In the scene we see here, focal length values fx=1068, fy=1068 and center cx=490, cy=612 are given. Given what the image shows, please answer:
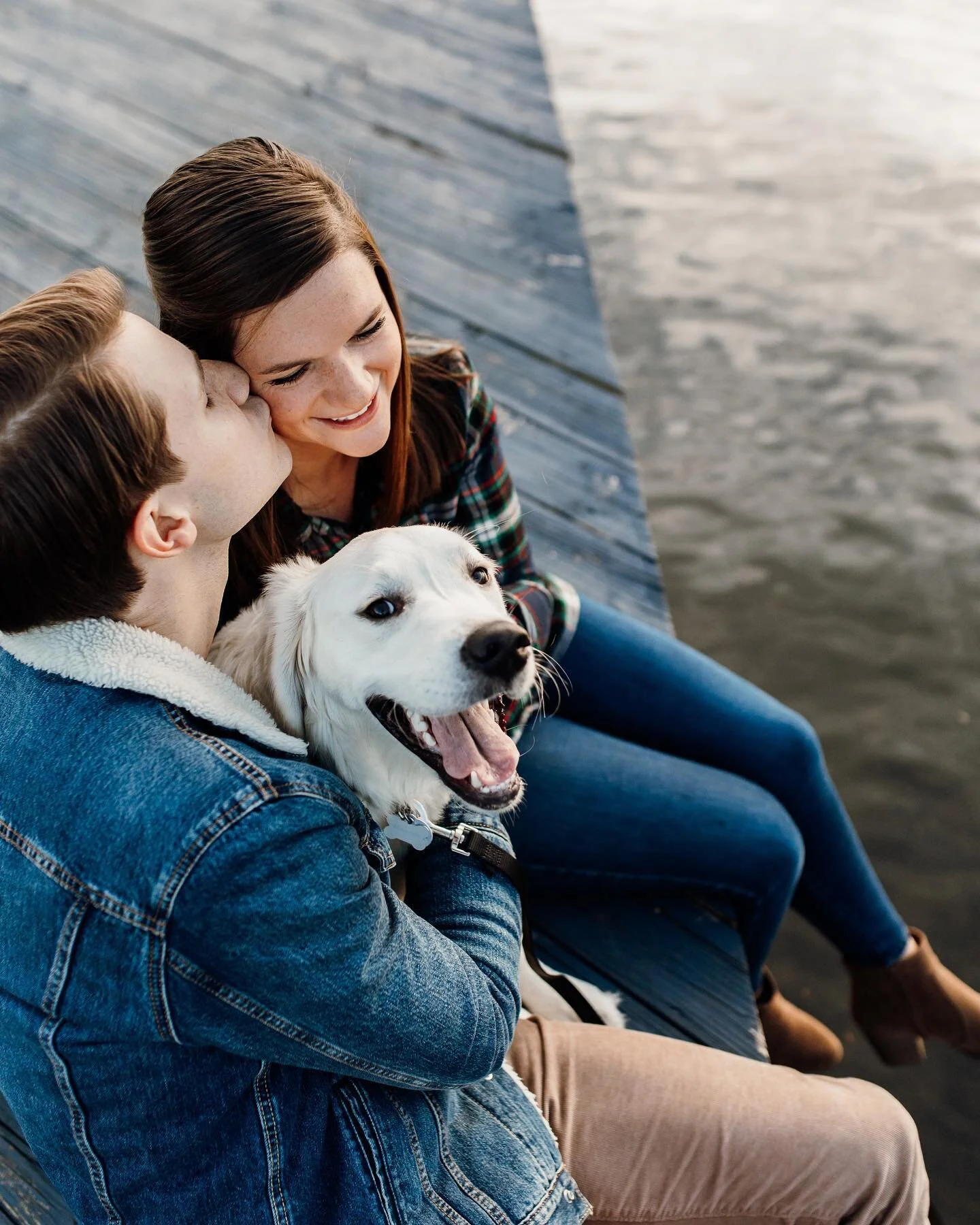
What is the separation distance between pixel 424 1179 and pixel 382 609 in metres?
0.73

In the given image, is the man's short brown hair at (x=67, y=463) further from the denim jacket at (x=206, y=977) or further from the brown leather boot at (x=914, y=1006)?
the brown leather boot at (x=914, y=1006)

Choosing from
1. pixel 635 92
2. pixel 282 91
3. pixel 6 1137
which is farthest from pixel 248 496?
pixel 635 92

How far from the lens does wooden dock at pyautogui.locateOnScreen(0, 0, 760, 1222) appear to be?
2.16 meters

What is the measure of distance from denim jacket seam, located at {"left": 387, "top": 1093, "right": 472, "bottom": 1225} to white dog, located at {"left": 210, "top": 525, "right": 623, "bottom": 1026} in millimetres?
422

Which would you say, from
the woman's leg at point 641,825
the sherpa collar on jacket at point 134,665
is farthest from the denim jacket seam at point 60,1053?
the woman's leg at point 641,825

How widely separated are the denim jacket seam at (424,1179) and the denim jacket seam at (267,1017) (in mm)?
86

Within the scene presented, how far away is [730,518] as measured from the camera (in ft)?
14.5

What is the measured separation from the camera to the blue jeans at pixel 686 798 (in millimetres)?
2057

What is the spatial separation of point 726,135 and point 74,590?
248 inches

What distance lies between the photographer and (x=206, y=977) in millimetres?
1075

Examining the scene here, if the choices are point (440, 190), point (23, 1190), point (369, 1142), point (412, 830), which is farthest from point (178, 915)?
point (440, 190)

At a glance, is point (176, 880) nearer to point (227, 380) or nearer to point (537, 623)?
point (227, 380)

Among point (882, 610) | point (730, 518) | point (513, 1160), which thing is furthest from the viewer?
point (730, 518)

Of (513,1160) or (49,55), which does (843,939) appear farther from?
(49,55)
